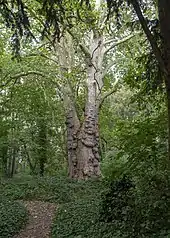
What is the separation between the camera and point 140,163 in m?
5.72

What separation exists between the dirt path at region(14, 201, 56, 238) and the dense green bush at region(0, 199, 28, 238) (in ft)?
0.52

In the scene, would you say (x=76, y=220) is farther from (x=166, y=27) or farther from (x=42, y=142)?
(x=42, y=142)

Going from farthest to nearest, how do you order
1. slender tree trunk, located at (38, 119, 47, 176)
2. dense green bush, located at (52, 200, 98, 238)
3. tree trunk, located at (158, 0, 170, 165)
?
slender tree trunk, located at (38, 119, 47, 176), dense green bush, located at (52, 200, 98, 238), tree trunk, located at (158, 0, 170, 165)

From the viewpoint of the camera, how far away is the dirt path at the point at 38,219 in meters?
7.43

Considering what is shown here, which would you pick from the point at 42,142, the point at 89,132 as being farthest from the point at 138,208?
the point at 42,142

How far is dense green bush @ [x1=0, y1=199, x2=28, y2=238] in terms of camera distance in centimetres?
724

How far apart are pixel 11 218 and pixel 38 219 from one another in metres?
0.93

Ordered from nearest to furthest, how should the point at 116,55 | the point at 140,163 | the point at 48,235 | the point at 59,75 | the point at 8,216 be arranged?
the point at 140,163
the point at 48,235
the point at 8,216
the point at 59,75
the point at 116,55

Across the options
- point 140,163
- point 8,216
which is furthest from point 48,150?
point 140,163

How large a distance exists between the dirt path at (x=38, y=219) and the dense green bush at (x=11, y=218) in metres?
0.16

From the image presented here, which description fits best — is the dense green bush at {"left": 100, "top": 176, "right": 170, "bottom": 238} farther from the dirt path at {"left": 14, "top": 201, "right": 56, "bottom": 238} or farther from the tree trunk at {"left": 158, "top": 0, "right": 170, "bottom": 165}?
the tree trunk at {"left": 158, "top": 0, "right": 170, "bottom": 165}

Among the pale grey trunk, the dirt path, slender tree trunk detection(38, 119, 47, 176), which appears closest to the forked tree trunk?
the pale grey trunk

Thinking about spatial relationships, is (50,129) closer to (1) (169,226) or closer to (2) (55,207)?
(2) (55,207)

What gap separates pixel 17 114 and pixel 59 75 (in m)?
5.15
